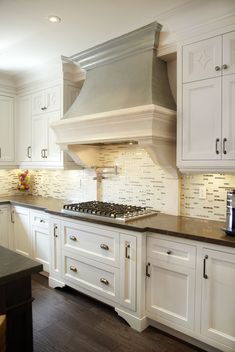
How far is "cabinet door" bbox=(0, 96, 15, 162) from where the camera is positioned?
161 inches

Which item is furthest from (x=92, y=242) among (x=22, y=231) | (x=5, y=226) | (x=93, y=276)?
(x=5, y=226)

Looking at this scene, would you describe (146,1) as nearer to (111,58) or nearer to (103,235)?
(111,58)

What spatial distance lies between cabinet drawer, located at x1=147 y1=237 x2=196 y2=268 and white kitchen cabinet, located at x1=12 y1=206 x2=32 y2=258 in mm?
1948

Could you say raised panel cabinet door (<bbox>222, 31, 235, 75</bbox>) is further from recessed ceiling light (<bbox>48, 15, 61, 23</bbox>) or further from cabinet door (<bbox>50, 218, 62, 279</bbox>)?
cabinet door (<bbox>50, 218, 62, 279</bbox>)

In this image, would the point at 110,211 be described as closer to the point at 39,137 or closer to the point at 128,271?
the point at 128,271

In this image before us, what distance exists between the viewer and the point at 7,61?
11.3ft

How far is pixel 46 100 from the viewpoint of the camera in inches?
144

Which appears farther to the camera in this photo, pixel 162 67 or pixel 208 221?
pixel 162 67

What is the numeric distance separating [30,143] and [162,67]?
2.21m

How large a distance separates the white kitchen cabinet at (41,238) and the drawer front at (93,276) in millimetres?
490

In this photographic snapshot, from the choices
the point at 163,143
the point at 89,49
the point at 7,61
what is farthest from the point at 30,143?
the point at 163,143

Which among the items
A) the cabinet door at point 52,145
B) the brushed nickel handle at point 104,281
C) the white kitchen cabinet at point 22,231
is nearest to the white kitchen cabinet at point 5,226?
the white kitchen cabinet at point 22,231

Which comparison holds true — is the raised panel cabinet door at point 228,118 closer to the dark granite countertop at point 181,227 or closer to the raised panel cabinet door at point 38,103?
the dark granite countertop at point 181,227

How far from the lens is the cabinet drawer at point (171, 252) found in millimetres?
2084
